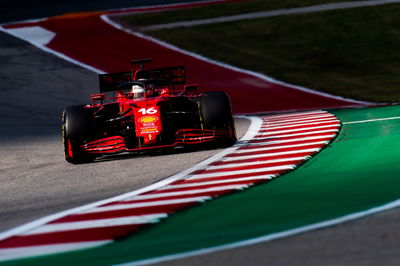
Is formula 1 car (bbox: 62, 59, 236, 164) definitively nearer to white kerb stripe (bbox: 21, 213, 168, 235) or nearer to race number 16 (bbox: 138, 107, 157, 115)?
race number 16 (bbox: 138, 107, 157, 115)

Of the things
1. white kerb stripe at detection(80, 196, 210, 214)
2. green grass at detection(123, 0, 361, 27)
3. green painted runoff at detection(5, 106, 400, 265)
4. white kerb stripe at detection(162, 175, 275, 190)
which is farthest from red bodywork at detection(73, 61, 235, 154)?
green grass at detection(123, 0, 361, 27)

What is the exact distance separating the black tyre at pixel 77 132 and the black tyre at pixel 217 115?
4.69ft

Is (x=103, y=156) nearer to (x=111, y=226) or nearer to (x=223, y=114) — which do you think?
(x=223, y=114)

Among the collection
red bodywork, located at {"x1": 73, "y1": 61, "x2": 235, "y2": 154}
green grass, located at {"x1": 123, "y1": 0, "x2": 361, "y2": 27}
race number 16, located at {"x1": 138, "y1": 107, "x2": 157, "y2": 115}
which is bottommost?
green grass, located at {"x1": 123, "y1": 0, "x2": 361, "y2": 27}

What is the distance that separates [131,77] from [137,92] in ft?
4.08

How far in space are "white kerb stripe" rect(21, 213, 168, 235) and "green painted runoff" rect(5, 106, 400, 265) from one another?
0.50 ft

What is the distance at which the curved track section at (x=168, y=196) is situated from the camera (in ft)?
20.5

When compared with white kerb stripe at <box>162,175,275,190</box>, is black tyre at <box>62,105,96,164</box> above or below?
below

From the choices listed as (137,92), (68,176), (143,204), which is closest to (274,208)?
(143,204)

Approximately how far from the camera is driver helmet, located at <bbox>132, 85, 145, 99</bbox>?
1262 centimetres

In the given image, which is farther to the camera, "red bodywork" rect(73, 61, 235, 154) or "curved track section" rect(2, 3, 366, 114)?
"curved track section" rect(2, 3, 366, 114)

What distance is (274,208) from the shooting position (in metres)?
6.83

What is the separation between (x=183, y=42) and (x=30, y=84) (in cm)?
650

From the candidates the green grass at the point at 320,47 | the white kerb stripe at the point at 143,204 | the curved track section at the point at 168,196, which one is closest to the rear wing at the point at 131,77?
the curved track section at the point at 168,196
